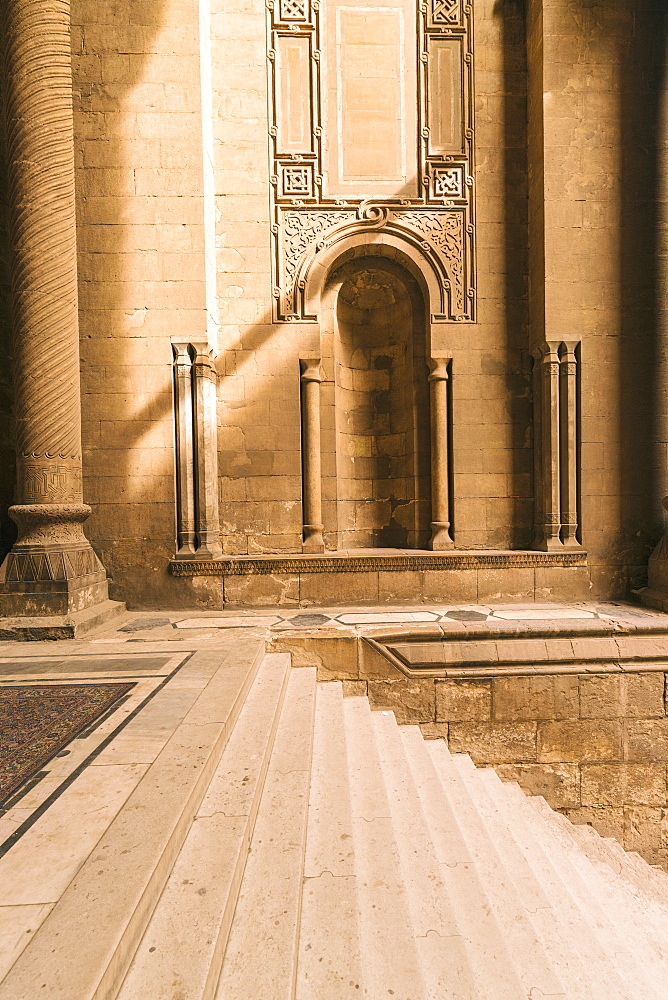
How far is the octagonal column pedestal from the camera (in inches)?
182

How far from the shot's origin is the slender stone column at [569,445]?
5691mm

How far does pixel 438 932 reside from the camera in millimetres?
1677

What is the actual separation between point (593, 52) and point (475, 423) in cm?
441

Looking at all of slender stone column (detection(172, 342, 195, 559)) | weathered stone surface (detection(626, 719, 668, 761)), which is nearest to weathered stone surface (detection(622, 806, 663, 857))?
weathered stone surface (detection(626, 719, 668, 761))

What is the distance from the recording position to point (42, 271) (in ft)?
15.5

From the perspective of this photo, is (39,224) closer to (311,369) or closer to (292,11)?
(311,369)

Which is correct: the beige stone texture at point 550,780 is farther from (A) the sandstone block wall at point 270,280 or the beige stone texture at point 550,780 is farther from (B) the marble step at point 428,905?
(A) the sandstone block wall at point 270,280

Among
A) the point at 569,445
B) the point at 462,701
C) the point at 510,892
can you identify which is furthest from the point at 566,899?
the point at 569,445

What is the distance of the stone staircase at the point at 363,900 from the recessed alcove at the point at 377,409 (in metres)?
3.60

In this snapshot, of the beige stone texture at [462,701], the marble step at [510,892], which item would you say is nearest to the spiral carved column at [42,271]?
the beige stone texture at [462,701]

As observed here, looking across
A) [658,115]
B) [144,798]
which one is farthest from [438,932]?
[658,115]

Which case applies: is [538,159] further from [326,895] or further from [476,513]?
[326,895]

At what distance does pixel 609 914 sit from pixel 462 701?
181cm

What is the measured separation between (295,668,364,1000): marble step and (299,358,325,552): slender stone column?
3219 mm
